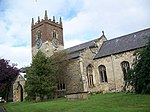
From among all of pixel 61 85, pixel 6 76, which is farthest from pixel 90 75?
pixel 6 76

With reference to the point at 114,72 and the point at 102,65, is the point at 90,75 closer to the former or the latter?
the point at 102,65

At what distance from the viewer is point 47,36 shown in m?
52.7

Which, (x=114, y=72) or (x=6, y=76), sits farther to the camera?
(x=6, y=76)

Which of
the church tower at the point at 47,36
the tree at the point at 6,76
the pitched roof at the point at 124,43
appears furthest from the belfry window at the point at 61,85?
the church tower at the point at 47,36

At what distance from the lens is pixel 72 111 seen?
49.1 ft

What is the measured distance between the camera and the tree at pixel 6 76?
4150 centimetres

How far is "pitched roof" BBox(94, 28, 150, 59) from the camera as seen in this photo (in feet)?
114

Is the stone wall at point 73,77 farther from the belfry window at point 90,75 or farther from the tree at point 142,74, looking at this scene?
the tree at point 142,74

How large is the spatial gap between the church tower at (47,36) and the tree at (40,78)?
60.2 ft

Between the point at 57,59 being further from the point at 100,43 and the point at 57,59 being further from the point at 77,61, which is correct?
the point at 100,43

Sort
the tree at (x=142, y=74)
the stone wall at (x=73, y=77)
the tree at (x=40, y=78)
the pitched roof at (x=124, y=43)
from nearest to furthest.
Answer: the tree at (x=142, y=74) → the tree at (x=40, y=78) → the pitched roof at (x=124, y=43) → the stone wall at (x=73, y=77)

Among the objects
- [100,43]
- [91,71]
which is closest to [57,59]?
[91,71]

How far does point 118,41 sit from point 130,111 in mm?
27744

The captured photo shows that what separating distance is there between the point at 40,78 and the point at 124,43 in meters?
15.1
